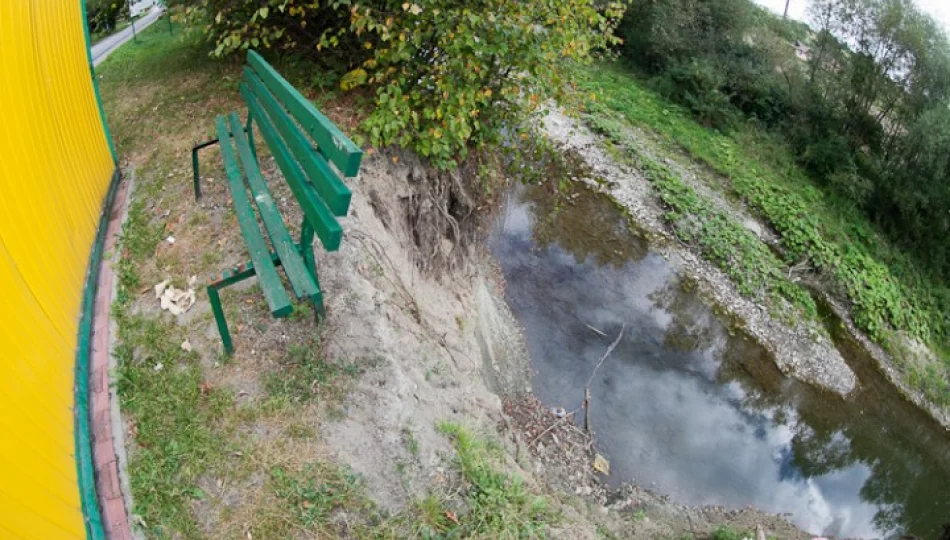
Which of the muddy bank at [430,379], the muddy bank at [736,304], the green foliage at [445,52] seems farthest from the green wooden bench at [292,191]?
the muddy bank at [736,304]

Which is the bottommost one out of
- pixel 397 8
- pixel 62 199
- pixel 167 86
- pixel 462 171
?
pixel 462 171

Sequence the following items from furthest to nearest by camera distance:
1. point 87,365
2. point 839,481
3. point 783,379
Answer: point 783,379 → point 839,481 → point 87,365

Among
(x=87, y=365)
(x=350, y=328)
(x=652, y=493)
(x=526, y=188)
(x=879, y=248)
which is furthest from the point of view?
(x=879, y=248)

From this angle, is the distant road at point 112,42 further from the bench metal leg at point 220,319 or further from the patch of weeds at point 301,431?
the patch of weeds at point 301,431

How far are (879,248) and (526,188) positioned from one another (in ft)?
28.1

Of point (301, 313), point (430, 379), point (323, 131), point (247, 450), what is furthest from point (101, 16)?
point (247, 450)

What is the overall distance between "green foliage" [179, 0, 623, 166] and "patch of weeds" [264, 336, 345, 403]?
2.49 metres

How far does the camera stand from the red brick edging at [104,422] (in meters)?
3.22

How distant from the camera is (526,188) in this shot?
39.8 ft

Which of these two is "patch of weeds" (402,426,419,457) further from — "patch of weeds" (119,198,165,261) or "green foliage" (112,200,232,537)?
"patch of weeds" (119,198,165,261)

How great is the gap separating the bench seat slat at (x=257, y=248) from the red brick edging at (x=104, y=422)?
1.25 m

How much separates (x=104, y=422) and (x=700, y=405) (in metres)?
7.80

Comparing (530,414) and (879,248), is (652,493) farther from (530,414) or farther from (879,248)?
(879,248)

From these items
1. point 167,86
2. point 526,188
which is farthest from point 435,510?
point 526,188
